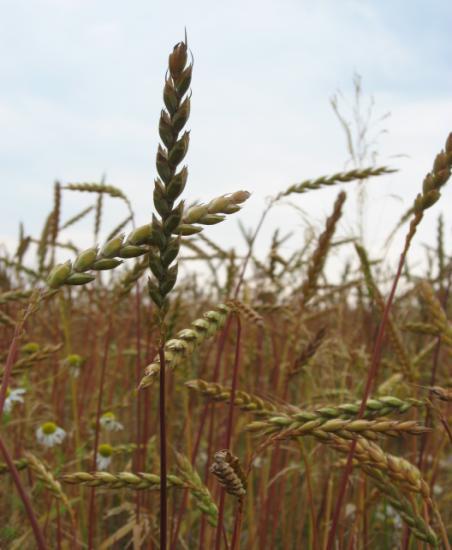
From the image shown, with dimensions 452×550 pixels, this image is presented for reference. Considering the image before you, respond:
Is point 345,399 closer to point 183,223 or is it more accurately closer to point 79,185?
point 79,185

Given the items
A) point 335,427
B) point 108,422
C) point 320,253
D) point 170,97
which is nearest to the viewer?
point 170,97

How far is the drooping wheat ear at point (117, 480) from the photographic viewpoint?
91 centimetres

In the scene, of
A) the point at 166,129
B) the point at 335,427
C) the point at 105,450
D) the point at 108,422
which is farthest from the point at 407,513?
the point at 108,422

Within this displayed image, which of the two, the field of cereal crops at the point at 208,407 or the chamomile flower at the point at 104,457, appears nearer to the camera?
the field of cereal crops at the point at 208,407

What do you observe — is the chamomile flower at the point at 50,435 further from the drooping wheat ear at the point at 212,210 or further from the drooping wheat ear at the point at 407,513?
the drooping wheat ear at the point at 212,210

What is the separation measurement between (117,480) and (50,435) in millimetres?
1496

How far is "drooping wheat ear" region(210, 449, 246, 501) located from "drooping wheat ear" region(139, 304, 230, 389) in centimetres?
12

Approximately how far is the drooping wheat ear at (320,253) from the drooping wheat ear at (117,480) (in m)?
0.88

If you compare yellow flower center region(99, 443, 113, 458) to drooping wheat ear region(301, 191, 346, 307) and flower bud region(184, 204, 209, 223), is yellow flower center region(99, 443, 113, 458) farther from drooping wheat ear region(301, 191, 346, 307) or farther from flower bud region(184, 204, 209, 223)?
flower bud region(184, 204, 209, 223)

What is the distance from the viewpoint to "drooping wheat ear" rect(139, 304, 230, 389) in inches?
27.0

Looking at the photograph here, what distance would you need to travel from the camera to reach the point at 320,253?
1.78m

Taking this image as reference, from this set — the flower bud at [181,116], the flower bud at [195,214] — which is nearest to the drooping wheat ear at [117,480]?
the flower bud at [195,214]

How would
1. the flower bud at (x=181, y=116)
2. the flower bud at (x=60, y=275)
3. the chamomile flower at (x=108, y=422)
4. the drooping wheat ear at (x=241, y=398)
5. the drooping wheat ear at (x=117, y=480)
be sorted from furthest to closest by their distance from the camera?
the chamomile flower at (x=108, y=422), the drooping wheat ear at (x=241, y=398), the drooping wheat ear at (x=117, y=480), the flower bud at (x=60, y=275), the flower bud at (x=181, y=116)

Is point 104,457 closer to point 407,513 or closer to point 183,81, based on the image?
point 407,513
